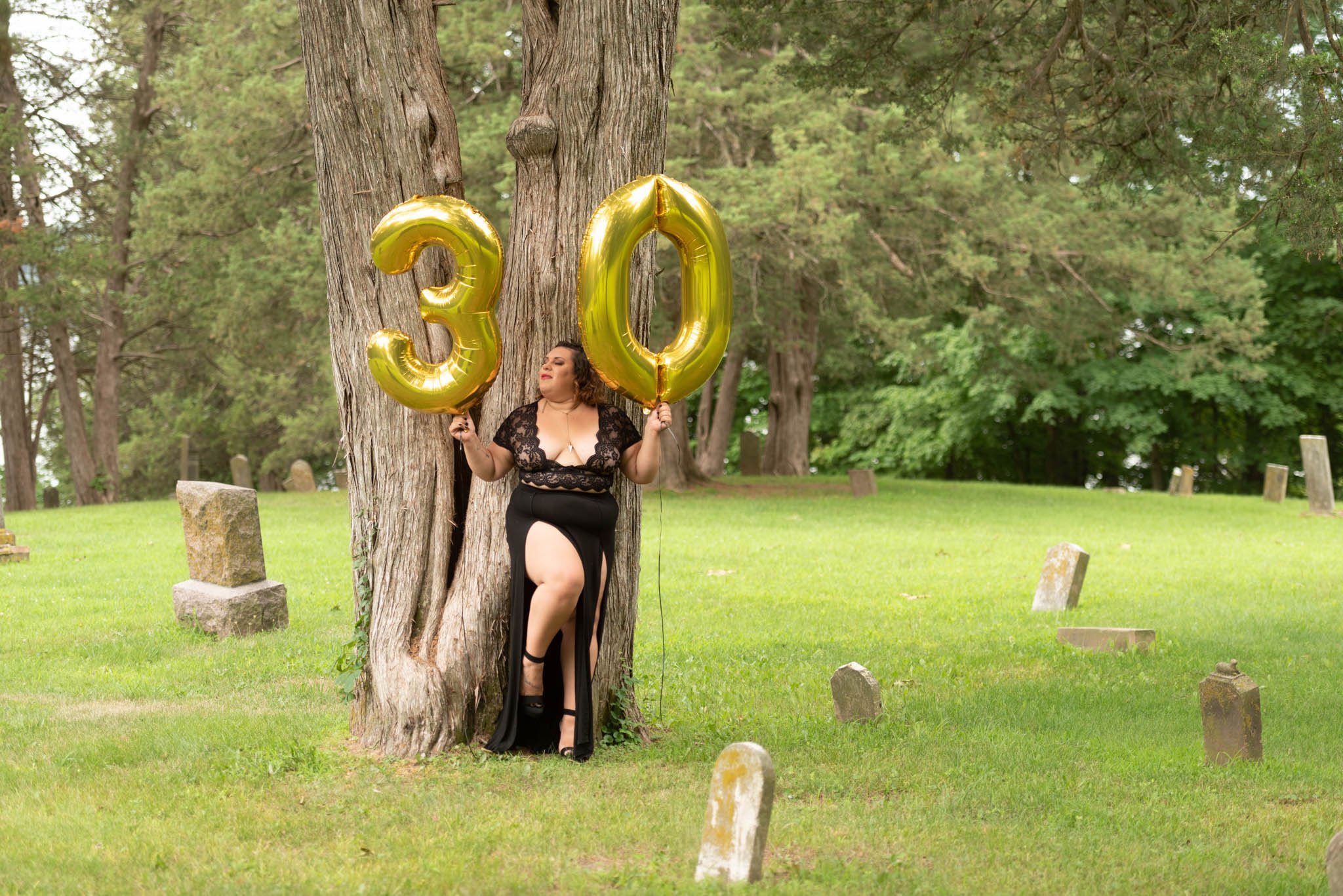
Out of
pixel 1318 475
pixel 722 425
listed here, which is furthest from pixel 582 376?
pixel 722 425

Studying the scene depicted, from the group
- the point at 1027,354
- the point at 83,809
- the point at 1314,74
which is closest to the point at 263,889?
the point at 83,809

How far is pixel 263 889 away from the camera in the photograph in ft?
15.7

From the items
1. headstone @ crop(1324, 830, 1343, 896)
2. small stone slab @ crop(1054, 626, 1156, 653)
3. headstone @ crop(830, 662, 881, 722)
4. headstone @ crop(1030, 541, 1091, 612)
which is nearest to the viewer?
headstone @ crop(1324, 830, 1343, 896)

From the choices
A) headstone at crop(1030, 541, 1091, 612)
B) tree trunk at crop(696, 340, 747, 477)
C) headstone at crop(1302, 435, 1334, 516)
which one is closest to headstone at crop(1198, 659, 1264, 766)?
headstone at crop(1030, 541, 1091, 612)

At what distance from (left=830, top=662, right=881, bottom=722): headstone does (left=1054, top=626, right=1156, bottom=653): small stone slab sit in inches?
124

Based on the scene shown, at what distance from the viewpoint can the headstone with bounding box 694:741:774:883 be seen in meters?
4.55

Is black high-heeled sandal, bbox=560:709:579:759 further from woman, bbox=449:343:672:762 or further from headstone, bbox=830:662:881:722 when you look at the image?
headstone, bbox=830:662:881:722

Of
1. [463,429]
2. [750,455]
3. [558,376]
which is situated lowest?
[750,455]

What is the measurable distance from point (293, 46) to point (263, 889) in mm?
20252

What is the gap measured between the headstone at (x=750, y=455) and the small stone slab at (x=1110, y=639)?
2206 centimetres

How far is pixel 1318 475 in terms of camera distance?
2294 centimetres

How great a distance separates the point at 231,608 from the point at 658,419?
547 centimetres

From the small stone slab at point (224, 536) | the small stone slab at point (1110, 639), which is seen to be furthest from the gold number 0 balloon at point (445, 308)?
the small stone slab at point (1110, 639)

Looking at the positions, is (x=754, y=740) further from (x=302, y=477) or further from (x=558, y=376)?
(x=302, y=477)
